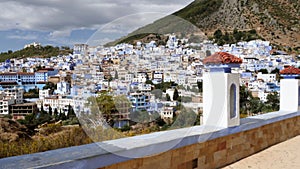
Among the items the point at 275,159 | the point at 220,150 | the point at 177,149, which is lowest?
the point at 275,159

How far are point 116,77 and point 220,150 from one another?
6.70ft

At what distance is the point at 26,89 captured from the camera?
3.84m

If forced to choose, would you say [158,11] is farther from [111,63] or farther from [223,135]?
[223,135]

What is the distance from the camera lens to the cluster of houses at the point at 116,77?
273cm

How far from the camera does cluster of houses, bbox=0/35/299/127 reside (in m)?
2.73

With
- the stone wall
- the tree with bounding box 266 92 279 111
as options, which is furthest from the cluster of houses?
the tree with bounding box 266 92 279 111

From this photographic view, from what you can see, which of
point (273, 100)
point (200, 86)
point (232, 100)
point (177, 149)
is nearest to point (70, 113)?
point (177, 149)

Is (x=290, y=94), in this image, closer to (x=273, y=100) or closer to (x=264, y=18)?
(x=273, y=100)

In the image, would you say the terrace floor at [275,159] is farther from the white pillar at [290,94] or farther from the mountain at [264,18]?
the mountain at [264,18]

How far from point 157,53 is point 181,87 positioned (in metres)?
0.53

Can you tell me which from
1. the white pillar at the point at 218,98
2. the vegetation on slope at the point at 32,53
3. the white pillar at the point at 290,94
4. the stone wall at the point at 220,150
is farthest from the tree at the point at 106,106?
the white pillar at the point at 290,94

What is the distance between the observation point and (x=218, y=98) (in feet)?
14.0

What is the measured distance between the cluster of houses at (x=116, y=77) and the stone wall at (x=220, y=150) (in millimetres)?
426

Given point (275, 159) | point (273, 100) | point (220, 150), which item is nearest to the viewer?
point (220, 150)
